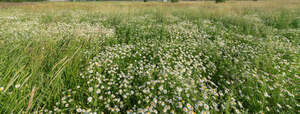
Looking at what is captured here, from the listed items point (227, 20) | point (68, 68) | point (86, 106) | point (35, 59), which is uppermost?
point (227, 20)

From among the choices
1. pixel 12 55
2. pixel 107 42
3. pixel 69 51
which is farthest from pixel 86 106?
pixel 107 42

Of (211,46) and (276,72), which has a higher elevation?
(211,46)

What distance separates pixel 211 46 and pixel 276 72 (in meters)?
1.58

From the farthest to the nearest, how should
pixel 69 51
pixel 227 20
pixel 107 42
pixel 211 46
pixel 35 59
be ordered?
1. pixel 227 20
2. pixel 107 42
3. pixel 211 46
4. pixel 69 51
5. pixel 35 59

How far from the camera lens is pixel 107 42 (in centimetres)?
419

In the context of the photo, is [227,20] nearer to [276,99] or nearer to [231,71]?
[231,71]

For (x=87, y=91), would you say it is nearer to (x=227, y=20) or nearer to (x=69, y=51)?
(x=69, y=51)

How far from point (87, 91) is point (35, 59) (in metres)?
1.22

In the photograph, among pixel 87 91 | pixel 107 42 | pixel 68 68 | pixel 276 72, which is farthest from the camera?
pixel 107 42

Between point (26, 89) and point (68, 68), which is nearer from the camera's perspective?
point (26, 89)

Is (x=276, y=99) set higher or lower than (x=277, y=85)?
lower

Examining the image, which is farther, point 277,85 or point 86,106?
point 277,85

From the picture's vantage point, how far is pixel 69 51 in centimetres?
289

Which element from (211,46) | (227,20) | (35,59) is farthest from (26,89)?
(227,20)
